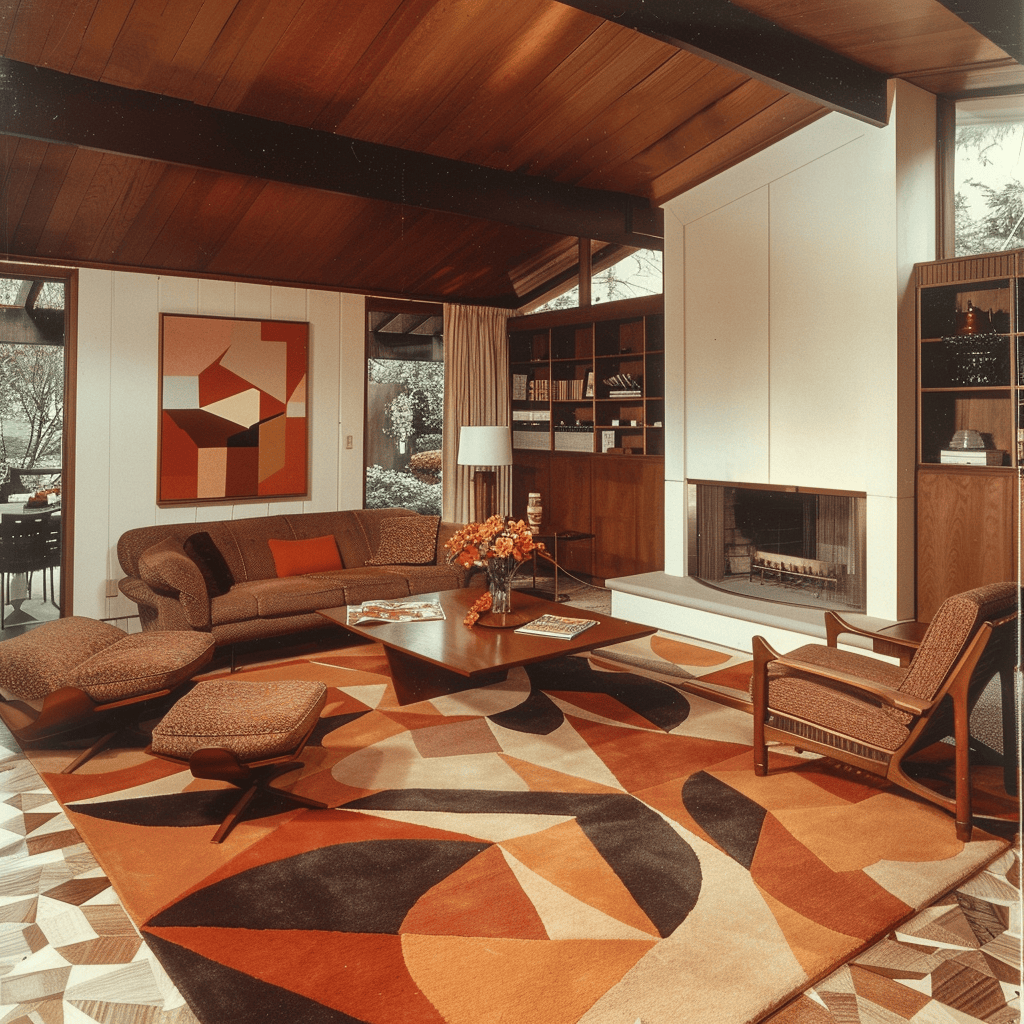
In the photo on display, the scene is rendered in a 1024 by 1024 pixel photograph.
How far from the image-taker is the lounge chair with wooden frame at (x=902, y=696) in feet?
8.55

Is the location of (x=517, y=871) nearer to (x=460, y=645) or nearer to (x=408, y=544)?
(x=460, y=645)

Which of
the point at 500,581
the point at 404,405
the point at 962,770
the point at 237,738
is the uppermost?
the point at 404,405

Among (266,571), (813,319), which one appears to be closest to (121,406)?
(266,571)

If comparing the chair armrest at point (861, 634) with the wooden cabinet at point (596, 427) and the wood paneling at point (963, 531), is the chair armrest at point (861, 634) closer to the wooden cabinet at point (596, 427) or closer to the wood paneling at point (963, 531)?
the wood paneling at point (963, 531)

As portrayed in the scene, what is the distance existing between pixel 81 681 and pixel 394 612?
149cm

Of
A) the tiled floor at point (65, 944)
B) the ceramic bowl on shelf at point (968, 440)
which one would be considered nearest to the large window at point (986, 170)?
the ceramic bowl on shelf at point (968, 440)

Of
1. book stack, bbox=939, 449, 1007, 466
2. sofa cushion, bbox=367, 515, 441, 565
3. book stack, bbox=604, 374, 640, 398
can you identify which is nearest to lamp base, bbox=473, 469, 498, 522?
book stack, bbox=604, 374, 640, 398

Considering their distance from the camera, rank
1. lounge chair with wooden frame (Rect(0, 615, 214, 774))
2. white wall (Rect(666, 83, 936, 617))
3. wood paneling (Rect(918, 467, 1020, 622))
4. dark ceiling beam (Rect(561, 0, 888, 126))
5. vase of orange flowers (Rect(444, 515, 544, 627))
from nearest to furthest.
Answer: lounge chair with wooden frame (Rect(0, 615, 214, 774)), dark ceiling beam (Rect(561, 0, 888, 126)), vase of orange flowers (Rect(444, 515, 544, 627)), wood paneling (Rect(918, 467, 1020, 622)), white wall (Rect(666, 83, 936, 617))

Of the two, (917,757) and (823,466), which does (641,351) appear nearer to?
(823,466)

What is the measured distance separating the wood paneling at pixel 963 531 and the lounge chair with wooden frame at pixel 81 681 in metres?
3.77

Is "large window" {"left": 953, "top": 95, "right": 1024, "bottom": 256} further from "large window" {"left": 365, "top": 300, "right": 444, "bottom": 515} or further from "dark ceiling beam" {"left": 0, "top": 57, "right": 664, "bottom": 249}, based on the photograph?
"large window" {"left": 365, "top": 300, "right": 444, "bottom": 515}

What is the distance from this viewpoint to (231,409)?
593 cm

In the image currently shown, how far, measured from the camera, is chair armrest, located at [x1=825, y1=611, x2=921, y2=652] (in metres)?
3.21

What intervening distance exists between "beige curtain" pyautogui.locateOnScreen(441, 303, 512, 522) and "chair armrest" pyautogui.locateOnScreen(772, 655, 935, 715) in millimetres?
4714
